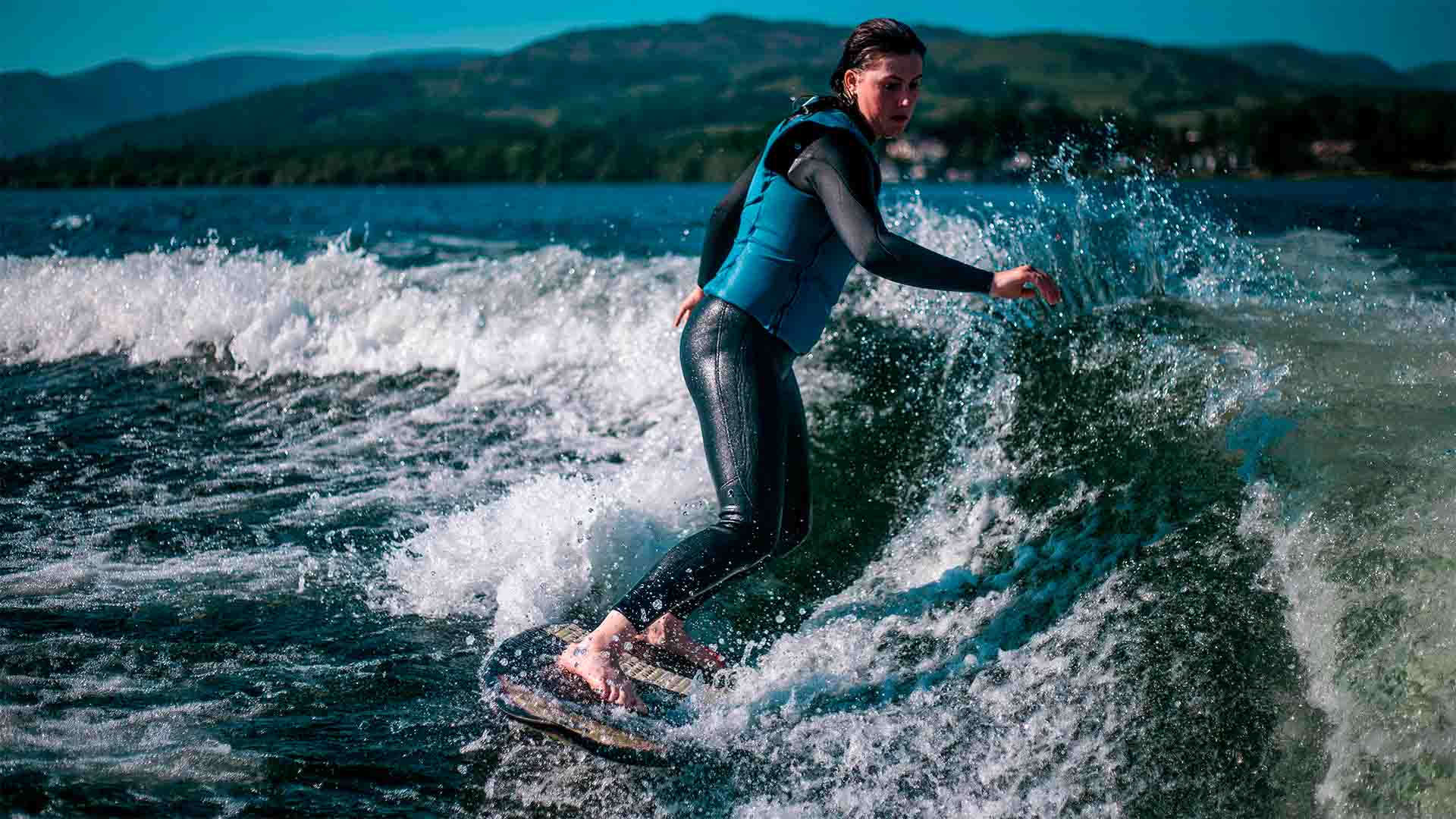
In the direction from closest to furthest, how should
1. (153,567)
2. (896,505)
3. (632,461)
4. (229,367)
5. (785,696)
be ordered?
(785,696) < (153,567) < (896,505) < (632,461) < (229,367)

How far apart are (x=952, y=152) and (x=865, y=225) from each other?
17.3 meters

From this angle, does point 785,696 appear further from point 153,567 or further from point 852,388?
point 852,388

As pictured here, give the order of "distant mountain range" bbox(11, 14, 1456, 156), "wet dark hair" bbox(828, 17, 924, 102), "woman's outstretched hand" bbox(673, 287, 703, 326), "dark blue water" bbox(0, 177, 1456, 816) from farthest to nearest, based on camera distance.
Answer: "distant mountain range" bbox(11, 14, 1456, 156) → "woman's outstretched hand" bbox(673, 287, 703, 326) → "wet dark hair" bbox(828, 17, 924, 102) → "dark blue water" bbox(0, 177, 1456, 816)

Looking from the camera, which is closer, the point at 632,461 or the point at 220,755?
the point at 220,755

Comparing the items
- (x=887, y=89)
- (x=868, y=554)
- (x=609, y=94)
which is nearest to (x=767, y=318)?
(x=887, y=89)

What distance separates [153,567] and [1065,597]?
3834 millimetres

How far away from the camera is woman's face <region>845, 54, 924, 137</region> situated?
3.12m

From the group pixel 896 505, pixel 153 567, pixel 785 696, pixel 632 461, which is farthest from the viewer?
pixel 632 461

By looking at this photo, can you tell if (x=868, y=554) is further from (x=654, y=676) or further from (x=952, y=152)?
(x=952, y=152)

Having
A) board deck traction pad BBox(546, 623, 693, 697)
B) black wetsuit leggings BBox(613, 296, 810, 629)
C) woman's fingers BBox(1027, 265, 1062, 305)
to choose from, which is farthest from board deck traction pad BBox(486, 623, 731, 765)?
woman's fingers BBox(1027, 265, 1062, 305)

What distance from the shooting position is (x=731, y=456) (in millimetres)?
3344

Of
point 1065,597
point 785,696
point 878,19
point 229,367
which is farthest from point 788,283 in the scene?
point 229,367

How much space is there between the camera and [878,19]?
10.1 ft

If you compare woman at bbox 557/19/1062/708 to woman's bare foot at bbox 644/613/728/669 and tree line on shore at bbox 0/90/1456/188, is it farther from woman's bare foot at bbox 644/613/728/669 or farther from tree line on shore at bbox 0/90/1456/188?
tree line on shore at bbox 0/90/1456/188
